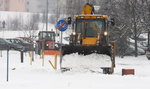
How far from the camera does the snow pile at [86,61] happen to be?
62.6 feet

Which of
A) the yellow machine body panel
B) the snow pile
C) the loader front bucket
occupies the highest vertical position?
the yellow machine body panel

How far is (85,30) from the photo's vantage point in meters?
21.2

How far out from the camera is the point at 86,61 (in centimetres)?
1930

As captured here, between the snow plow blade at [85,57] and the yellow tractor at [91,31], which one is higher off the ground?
the yellow tractor at [91,31]

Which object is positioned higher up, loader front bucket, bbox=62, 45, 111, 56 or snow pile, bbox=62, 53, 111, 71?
loader front bucket, bbox=62, 45, 111, 56

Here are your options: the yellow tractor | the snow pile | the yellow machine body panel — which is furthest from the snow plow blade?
the yellow machine body panel

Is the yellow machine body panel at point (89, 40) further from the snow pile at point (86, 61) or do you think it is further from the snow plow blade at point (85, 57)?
the snow pile at point (86, 61)

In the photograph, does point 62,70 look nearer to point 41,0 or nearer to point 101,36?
point 101,36

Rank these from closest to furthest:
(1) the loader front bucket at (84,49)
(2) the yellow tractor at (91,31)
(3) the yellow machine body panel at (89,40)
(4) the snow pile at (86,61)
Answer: (4) the snow pile at (86,61)
(1) the loader front bucket at (84,49)
(2) the yellow tractor at (91,31)
(3) the yellow machine body panel at (89,40)

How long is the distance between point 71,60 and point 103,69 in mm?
1535

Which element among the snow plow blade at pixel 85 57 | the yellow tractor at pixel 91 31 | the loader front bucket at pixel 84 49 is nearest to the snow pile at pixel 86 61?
the snow plow blade at pixel 85 57

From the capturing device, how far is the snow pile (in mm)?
19078

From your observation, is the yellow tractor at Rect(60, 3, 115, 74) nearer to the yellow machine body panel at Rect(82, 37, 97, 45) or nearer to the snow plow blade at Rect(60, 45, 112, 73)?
the yellow machine body panel at Rect(82, 37, 97, 45)

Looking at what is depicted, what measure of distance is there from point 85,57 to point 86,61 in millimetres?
256
